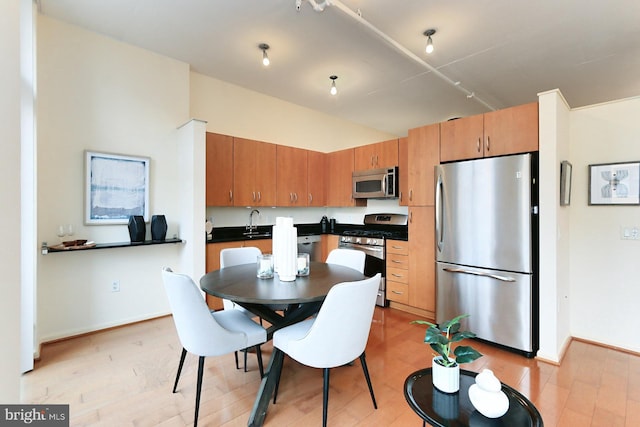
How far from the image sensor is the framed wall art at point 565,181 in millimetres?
2596

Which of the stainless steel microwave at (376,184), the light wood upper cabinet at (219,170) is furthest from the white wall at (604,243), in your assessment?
the light wood upper cabinet at (219,170)

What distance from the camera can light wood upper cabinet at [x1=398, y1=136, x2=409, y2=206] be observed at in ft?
12.7

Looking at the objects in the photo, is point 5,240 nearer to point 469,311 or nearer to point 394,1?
point 394,1

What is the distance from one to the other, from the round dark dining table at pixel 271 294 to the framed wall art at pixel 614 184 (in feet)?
8.17

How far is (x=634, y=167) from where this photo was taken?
265 cm

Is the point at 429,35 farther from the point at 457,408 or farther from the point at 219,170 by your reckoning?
the point at 457,408

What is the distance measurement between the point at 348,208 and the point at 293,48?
8.67ft

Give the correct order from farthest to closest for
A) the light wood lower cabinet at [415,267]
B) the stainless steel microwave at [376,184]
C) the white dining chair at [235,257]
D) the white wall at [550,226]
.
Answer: the stainless steel microwave at [376,184] < the light wood lower cabinet at [415,267] < the white dining chair at [235,257] < the white wall at [550,226]

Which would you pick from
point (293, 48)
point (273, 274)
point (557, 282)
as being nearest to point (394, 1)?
point (293, 48)

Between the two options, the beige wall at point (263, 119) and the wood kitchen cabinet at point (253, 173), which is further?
the beige wall at point (263, 119)

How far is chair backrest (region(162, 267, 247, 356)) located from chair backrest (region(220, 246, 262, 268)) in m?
0.94

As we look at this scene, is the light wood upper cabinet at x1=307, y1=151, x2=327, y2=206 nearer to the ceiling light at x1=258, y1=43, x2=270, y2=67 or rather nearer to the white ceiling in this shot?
the white ceiling

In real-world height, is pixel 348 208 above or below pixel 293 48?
below

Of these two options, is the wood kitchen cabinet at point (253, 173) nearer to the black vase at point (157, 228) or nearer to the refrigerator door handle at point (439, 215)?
the black vase at point (157, 228)
